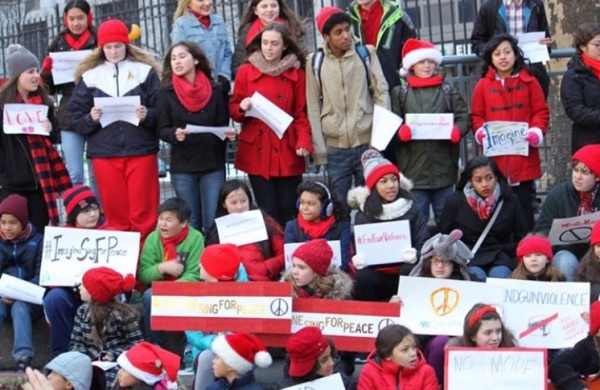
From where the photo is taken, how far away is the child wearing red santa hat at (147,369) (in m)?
9.23

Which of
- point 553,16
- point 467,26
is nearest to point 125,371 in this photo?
point 467,26

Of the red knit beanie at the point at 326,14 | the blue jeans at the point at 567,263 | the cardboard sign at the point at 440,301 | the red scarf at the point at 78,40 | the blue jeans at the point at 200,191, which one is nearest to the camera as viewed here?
the cardboard sign at the point at 440,301

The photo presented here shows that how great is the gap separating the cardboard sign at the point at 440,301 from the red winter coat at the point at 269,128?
2.36m

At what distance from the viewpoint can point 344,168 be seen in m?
11.9

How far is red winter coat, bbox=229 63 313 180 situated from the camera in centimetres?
1191

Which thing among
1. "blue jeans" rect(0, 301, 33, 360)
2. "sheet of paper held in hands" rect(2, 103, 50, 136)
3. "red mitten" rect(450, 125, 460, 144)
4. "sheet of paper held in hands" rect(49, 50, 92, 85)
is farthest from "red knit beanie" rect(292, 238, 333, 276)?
"sheet of paper held in hands" rect(49, 50, 92, 85)

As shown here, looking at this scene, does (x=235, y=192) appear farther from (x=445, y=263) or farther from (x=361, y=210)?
(x=445, y=263)

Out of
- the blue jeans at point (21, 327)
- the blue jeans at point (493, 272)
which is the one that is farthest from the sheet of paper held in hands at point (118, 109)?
the blue jeans at point (493, 272)

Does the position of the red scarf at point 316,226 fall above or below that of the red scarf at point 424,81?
below

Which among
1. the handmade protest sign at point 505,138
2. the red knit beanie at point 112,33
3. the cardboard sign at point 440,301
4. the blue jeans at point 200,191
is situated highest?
the red knit beanie at point 112,33

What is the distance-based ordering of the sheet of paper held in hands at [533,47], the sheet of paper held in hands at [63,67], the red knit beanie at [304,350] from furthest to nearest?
the sheet of paper held in hands at [63,67] → the sheet of paper held in hands at [533,47] → the red knit beanie at [304,350]

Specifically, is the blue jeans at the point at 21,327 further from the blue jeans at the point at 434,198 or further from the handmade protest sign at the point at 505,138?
the handmade protest sign at the point at 505,138

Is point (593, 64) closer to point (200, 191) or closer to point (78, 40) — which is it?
point (200, 191)

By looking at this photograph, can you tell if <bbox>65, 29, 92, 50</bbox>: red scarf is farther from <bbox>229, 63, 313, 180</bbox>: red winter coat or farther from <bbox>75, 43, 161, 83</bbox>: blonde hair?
<bbox>229, 63, 313, 180</bbox>: red winter coat
